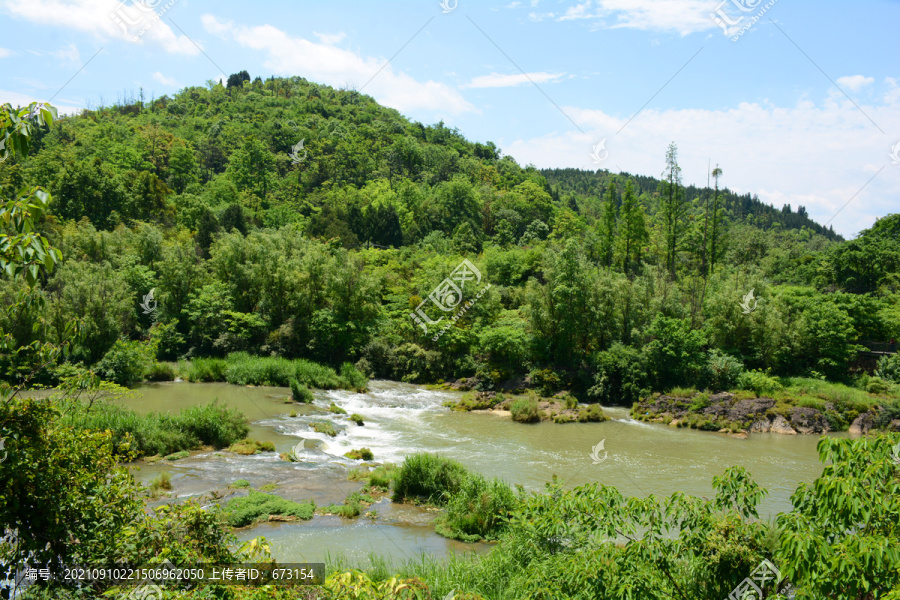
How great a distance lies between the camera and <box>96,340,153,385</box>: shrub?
82.6 ft

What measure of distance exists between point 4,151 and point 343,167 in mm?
72527

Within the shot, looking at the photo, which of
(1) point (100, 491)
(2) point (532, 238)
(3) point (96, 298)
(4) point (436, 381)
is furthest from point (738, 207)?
(1) point (100, 491)

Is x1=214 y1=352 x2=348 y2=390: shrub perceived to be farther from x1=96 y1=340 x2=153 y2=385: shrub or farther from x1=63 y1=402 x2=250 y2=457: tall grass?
x1=63 y1=402 x2=250 y2=457: tall grass

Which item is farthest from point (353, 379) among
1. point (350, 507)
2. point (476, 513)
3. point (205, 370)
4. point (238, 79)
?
point (238, 79)

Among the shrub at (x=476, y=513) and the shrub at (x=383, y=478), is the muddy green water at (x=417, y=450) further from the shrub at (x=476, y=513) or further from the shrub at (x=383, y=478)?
the shrub at (x=383, y=478)

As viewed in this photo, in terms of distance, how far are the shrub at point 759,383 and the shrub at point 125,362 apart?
1110 inches

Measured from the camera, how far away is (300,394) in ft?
82.7

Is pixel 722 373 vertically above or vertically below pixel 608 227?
below

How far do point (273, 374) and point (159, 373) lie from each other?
5.42 meters

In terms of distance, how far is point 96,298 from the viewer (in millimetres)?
27219

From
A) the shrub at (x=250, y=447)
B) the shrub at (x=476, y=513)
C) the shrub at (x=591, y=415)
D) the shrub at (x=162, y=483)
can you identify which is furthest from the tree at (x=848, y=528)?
the shrub at (x=591, y=415)

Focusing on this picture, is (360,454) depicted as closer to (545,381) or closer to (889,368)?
(545,381)

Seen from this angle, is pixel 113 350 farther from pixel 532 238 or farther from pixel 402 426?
pixel 532 238

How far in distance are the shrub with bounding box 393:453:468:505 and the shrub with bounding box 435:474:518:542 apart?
48.0 inches
